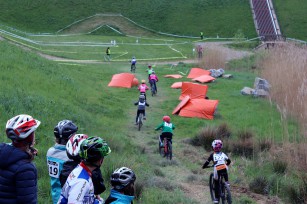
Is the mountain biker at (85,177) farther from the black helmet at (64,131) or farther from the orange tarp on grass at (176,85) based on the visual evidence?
the orange tarp on grass at (176,85)

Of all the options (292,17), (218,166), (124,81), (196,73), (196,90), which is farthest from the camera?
(292,17)

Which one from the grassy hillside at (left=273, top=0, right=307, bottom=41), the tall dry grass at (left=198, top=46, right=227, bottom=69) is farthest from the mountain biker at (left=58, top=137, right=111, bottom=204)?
the grassy hillside at (left=273, top=0, right=307, bottom=41)

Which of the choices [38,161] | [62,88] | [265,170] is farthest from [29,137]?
[62,88]

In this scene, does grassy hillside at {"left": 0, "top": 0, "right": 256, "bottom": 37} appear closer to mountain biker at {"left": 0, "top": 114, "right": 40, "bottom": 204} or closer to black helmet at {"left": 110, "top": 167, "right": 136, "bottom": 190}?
mountain biker at {"left": 0, "top": 114, "right": 40, "bottom": 204}

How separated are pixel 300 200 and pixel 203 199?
2.20 meters

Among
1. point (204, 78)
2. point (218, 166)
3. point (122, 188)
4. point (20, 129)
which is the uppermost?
point (204, 78)

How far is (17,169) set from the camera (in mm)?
4215

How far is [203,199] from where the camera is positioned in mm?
10195

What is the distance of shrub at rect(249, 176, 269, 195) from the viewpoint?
11.0m

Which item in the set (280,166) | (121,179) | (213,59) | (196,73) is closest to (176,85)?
(196,73)

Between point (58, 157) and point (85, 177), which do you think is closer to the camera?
point (85, 177)

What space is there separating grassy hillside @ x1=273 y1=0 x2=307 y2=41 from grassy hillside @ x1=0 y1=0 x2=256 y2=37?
14.6ft

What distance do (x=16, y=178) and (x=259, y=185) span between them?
8026 mm

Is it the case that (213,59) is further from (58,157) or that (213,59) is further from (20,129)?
(20,129)
